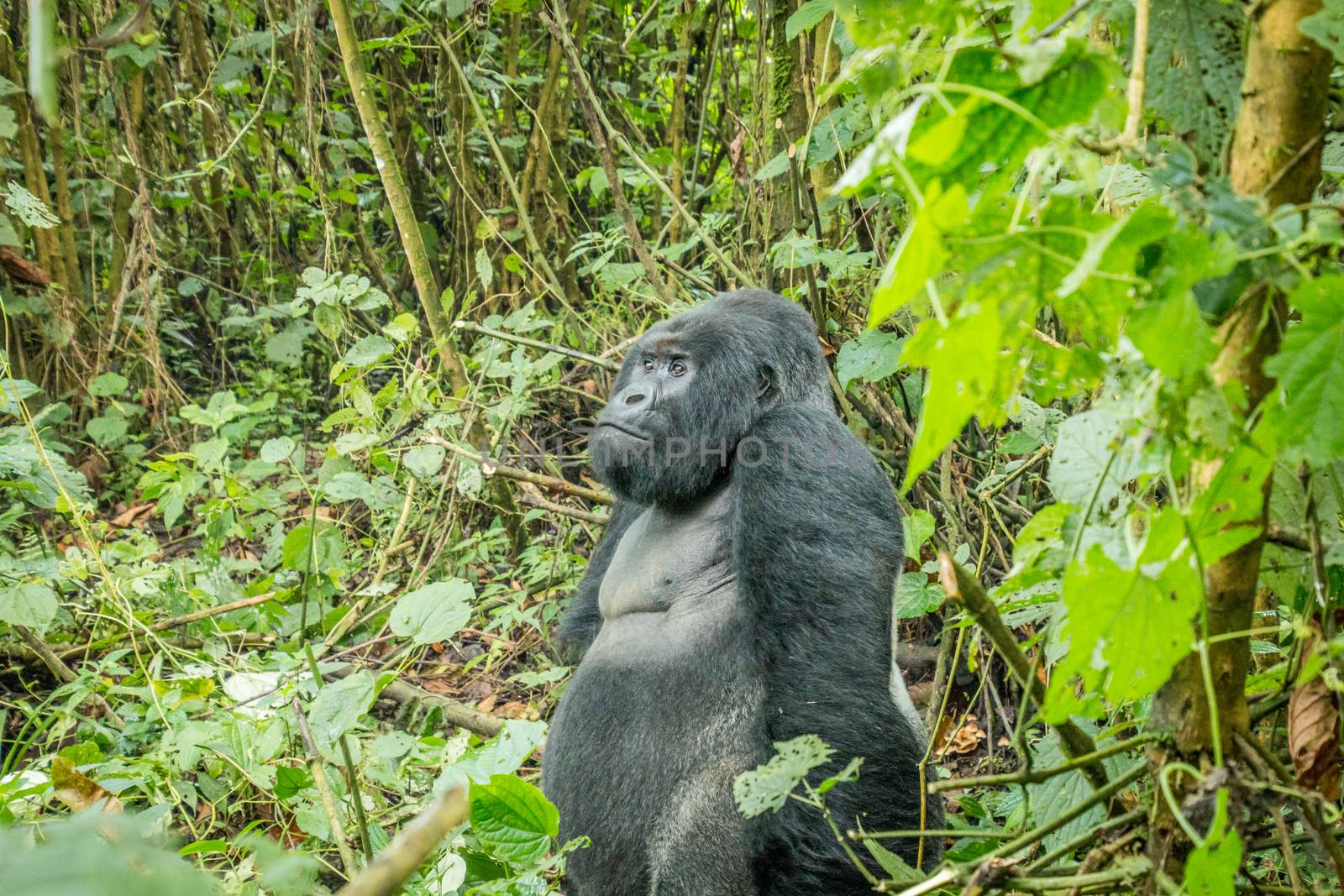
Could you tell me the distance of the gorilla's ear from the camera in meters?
2.98

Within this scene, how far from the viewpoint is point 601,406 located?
204 inches

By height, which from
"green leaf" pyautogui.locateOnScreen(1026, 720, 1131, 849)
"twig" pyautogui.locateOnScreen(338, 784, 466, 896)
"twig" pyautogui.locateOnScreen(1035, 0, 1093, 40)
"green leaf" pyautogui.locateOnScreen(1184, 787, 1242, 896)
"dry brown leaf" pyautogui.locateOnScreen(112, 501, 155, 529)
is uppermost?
"twig" pyautogui.locateOnScreen(1035, 0, 1093, 40)

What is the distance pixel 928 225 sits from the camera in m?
0.90

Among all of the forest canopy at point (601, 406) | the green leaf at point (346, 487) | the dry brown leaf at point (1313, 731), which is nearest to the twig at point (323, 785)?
the forest canopy at point (601, 406)

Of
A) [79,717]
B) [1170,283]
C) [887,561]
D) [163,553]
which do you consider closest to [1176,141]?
[1170,283]

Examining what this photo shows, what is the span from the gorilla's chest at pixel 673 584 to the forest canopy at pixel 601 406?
17.8 inches

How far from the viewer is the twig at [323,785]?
2449 mm

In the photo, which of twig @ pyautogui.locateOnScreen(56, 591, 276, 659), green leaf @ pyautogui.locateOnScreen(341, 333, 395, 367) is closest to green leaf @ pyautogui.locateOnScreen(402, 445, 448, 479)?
green leaf @ pyautogui.locateOnScreen(341, 333, 395, 367)

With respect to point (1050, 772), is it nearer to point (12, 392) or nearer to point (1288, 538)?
point (1288, 538)

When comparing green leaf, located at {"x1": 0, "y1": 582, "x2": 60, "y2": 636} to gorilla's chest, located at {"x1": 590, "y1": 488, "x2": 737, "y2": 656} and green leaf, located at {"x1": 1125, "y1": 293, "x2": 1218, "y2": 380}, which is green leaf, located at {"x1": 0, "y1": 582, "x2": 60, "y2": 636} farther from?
green leaf, located at {"x1": 1125, "y1": 293, "x2": 1218, "y2": 380}

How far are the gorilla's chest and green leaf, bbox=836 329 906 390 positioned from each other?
51cm

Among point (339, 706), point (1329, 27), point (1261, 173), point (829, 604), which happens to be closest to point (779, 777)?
point (829, 604)

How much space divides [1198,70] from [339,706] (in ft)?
6.14

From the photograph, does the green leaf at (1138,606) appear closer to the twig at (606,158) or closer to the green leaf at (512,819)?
the green leaf at (512,819)
